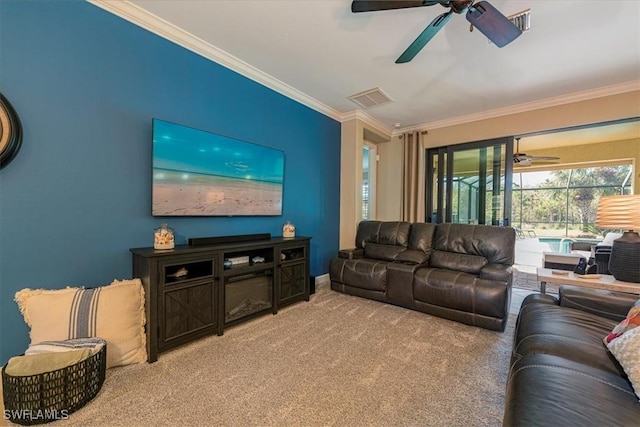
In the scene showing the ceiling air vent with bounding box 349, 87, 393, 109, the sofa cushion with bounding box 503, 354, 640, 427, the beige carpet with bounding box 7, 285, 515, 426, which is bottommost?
the beige carpet with bounding box 7, 285, 515, 426

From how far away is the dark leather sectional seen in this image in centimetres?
88

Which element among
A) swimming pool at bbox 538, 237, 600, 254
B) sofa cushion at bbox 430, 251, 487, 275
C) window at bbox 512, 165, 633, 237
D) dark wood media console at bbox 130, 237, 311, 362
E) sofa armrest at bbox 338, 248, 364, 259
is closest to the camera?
dark wood media console at bbox 130, 237, 311, 362

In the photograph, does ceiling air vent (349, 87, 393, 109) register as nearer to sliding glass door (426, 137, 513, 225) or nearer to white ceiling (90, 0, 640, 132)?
white ceiling (90, 0, 640, 132)

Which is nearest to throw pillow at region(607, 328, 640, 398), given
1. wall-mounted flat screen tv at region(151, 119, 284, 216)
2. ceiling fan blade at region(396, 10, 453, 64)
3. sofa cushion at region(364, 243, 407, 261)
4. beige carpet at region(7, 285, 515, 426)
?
beige carpet at region(7, 285, 515, 426)

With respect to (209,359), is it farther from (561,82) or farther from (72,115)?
(561,82)

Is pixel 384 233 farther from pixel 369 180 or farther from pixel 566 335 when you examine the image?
pixel 566 335

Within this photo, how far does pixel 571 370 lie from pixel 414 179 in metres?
4.04

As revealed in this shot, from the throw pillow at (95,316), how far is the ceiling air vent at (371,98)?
335 cm

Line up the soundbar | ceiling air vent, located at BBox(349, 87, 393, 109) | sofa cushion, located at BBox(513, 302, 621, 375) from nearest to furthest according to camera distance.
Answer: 1. sofa cushion, located at BBox(513, 302, 621, 375)
2. the soundbar
3. ceiling air vent, located at BBox(349, 87, 393, 109)

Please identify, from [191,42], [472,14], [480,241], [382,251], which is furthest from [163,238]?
[480,241]

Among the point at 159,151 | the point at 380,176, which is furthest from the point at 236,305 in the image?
the point at 380,176

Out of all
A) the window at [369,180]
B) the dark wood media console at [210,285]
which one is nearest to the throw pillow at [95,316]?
the dark wood media console at [210,285]

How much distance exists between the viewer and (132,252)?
6.77 ft

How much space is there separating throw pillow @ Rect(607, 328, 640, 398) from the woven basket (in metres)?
2.60
